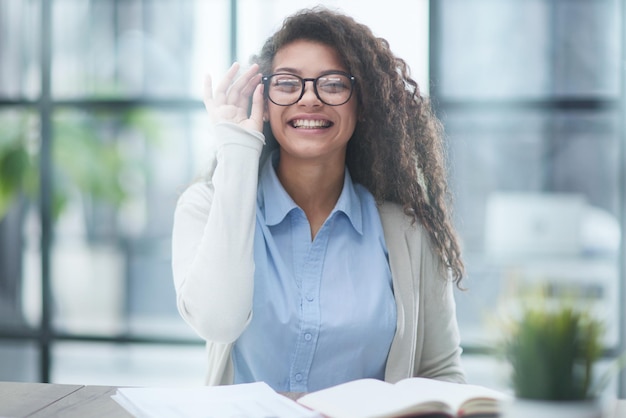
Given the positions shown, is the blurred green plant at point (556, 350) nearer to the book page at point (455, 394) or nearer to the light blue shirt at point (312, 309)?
the book page at point (455, 394)

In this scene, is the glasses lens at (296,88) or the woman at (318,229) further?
the glasses lens at (296,88)

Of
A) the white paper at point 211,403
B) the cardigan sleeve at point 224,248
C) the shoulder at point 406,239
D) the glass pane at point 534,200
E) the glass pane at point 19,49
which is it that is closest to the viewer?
the white paper at point 211,403

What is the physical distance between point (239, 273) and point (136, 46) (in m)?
2.13

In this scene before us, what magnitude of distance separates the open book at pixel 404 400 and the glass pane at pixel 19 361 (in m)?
2.65

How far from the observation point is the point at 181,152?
345 cm

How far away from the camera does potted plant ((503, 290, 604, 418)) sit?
0.94 metres

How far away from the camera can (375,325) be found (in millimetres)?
1740

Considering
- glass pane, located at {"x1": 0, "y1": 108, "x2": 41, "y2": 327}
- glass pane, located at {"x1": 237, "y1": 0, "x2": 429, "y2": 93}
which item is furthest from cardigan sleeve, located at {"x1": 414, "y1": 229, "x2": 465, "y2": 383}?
glass pane, located at {"x1": 0, "y1": 108, "x2": 41, "y2": 327}

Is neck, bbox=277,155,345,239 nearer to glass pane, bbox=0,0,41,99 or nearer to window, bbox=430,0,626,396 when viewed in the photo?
window, bbox=430,0,626,396

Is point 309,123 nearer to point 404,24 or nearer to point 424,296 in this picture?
point 424,296

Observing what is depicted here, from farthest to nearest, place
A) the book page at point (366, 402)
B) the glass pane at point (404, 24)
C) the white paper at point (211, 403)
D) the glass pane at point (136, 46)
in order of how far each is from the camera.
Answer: the glass pane at point (136, 46) → the glass pane at point (404, 24) → the white paper at point (211, 403) → the book page at point (366, 402)

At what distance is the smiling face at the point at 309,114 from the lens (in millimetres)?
1793

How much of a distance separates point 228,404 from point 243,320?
0.37 meters

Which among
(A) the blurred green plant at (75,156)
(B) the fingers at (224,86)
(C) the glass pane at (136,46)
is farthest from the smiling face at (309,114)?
(A) the blurred green plant at (75,156)
